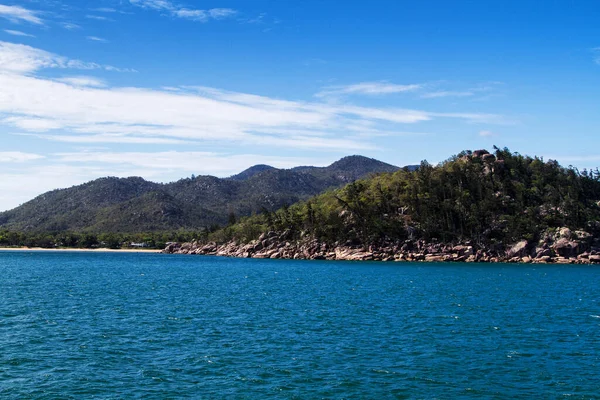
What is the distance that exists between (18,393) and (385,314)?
3775 centimetres

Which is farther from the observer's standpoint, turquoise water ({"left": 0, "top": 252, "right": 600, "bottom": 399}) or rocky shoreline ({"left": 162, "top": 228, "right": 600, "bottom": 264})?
rocky shoreline ({"left": 162, "top": 228, "right": 600, "bottom": 264})

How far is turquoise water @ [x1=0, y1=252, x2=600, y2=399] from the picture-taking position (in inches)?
1212

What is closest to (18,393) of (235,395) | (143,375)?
(143,375)

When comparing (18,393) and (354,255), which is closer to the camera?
(18,393)

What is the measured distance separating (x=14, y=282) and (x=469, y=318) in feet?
264

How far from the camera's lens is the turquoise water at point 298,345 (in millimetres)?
30797

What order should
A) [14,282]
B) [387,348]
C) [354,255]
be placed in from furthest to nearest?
1. [354,255]
2. [14,282]
3. [387,348]

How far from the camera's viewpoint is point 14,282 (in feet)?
309

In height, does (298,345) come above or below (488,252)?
below

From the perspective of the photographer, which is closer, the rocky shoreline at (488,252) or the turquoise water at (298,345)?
the turquoise water at (298,345)

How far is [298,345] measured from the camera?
41500mm

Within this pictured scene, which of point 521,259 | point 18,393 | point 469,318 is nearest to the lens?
point 18,393

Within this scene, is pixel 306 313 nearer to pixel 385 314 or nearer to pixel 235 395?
pixel 385 314

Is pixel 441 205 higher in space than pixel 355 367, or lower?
higher
